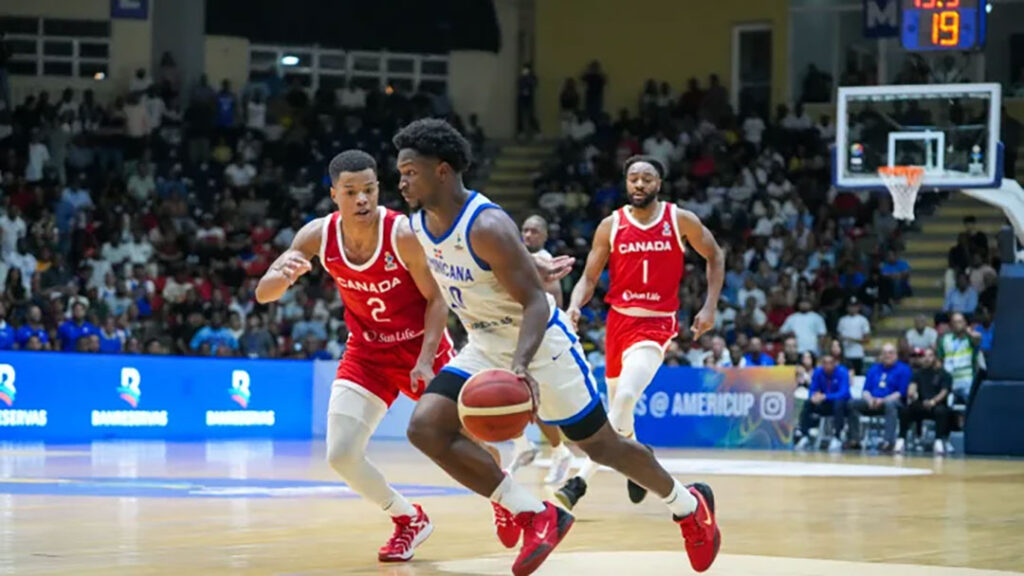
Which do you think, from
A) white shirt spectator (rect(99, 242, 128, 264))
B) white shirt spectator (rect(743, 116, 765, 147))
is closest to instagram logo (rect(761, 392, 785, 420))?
white shirt spectator (rect(99, 242, 128, 264))

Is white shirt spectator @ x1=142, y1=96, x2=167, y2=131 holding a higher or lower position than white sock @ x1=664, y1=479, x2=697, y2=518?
higher

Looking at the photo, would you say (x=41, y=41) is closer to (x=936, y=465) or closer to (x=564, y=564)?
(x=936, y=465)

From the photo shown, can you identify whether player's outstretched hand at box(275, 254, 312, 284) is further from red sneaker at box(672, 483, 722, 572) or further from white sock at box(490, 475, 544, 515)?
red sneaker at box(672, 483, 722, 572)

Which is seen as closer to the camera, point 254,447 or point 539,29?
point 254,447

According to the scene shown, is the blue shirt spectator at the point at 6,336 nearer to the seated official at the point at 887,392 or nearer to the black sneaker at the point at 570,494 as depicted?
the seated official at the point at 887,392

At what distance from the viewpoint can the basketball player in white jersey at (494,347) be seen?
6723 mm

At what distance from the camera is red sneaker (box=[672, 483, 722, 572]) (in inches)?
271

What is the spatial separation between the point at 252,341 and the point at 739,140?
35.2 feet

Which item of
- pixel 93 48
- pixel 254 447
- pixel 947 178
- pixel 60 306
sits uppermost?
pixel 93 48

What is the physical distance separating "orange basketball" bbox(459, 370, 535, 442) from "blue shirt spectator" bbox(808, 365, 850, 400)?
14211 mm

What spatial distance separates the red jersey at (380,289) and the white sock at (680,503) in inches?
64.9

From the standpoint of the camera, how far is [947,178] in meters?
18.6

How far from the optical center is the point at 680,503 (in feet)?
23.2

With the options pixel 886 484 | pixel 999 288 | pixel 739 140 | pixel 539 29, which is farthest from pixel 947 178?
pixel 539 29
